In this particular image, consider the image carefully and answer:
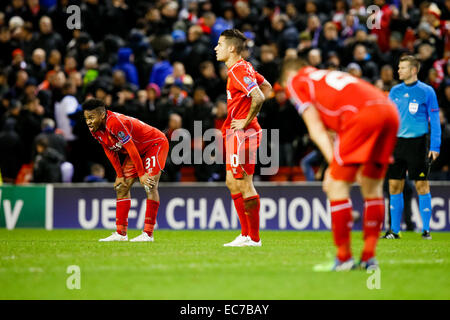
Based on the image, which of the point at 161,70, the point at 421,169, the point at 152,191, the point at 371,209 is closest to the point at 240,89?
the point at 152,191

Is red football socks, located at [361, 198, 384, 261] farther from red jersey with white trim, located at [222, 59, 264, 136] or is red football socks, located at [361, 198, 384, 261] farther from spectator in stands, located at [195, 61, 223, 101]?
spectator in stands, located at [195, 61, 223, 101]

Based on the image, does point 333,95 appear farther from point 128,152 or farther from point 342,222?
point 128,152

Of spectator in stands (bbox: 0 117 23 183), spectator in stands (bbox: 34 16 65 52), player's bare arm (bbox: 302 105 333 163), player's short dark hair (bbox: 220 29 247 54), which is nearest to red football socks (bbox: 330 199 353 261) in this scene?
player's bare arm (bbox: 302 105 333 163)

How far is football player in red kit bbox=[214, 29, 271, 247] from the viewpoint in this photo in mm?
Answer: 9484

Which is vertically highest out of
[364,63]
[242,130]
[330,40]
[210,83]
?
[330,40]

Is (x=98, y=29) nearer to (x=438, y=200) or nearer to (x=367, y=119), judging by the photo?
(x=438, y=200)

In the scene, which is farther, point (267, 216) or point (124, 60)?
point (124, 60)

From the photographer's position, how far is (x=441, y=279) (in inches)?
254

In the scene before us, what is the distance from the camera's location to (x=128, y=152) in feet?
33.5

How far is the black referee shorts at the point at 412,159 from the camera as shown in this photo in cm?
1159

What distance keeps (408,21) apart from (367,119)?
1277 cm

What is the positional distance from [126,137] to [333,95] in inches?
166

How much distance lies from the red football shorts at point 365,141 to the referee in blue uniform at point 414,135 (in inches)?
204

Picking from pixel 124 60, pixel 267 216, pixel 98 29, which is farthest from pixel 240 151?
pixel 98 29
